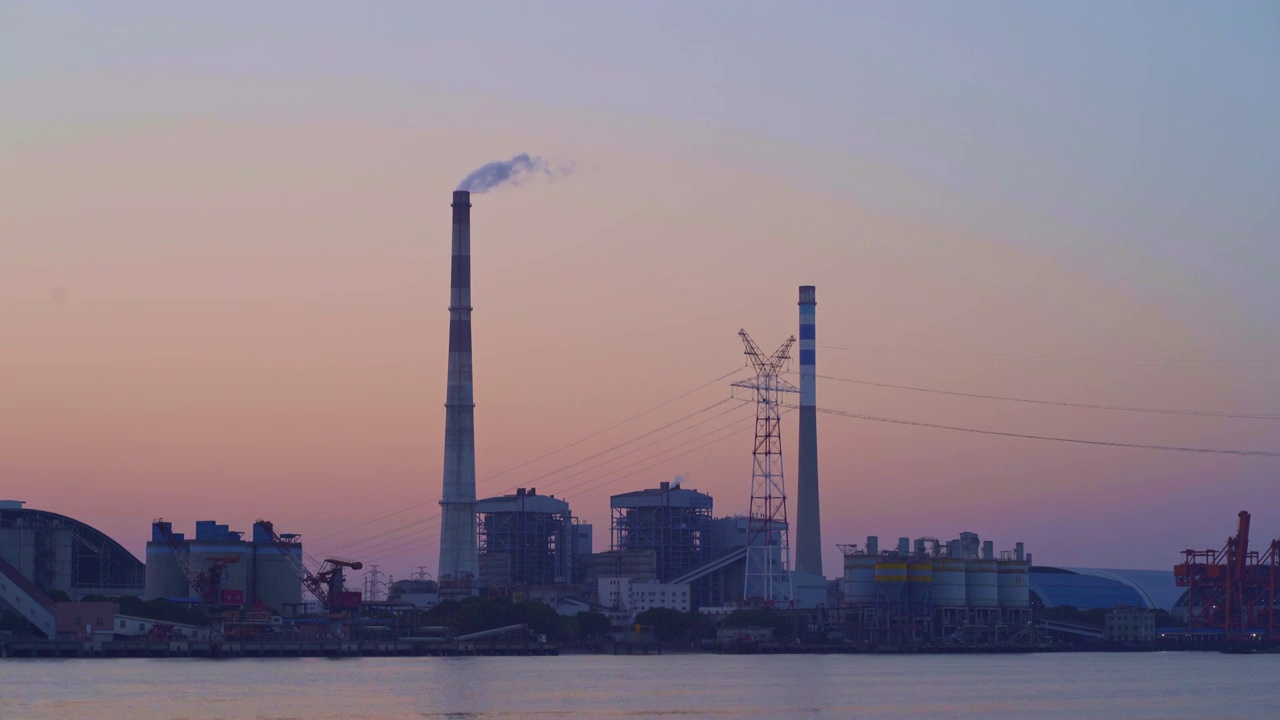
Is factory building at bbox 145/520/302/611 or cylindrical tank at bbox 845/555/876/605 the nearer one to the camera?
factory building at bbox 145/520/302/611

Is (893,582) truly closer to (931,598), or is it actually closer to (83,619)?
(931,598)

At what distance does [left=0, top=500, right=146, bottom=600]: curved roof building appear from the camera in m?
121

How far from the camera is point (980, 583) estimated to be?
457 ft

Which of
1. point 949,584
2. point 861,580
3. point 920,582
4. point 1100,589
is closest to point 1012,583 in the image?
point 949,584

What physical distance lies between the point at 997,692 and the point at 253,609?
54.2 m

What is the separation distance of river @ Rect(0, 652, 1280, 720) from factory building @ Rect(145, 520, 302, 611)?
1014 inches

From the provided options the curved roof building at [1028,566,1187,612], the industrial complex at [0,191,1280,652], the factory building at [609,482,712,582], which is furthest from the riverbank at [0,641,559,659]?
the curved roof building at [1028,566,1187,612]

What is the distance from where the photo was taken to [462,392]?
385ft

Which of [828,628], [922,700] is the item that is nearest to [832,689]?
[922,700]

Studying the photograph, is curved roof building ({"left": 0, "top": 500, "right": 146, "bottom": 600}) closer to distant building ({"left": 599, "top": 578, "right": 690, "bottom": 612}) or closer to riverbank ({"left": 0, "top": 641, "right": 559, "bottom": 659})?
riverbank ({"left": 0, "top": 641, "right": 559, "bottom": 659})

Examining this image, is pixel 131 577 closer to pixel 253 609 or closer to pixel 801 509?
pixel 253 609

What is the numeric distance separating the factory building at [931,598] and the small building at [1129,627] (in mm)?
6556

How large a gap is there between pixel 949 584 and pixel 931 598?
71.8 inches

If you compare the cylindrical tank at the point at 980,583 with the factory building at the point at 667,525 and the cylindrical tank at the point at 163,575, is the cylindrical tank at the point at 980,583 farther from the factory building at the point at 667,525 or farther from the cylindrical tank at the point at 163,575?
the cylindrical tank at the point at 163,575
